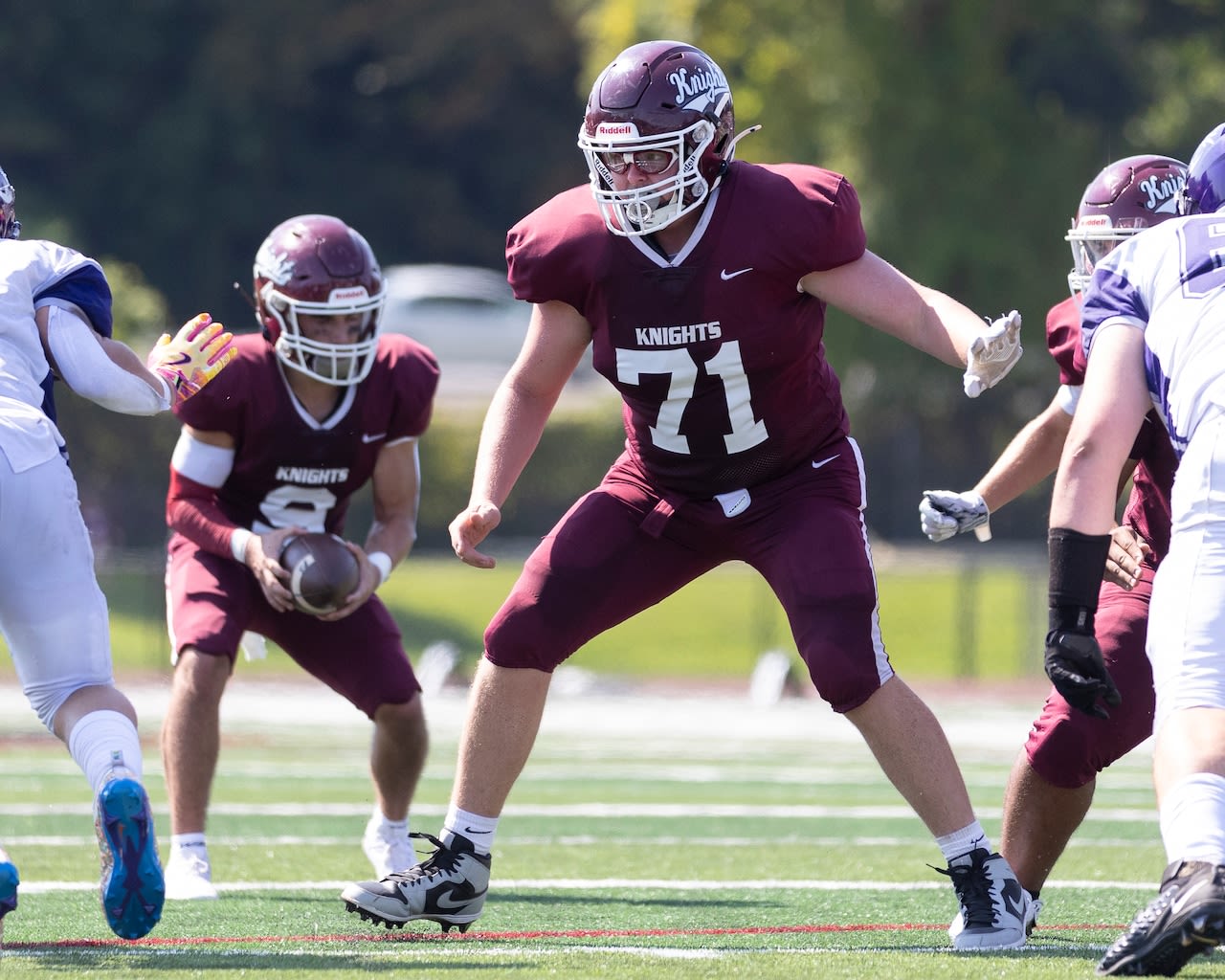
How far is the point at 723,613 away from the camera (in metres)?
16.5

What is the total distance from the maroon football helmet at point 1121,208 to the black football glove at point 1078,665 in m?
1.35

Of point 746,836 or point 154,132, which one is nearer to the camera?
point 746,836

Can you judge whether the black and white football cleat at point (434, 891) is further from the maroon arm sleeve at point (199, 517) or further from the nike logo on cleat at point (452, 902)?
the maroon arm sleeve at point (199, 517)

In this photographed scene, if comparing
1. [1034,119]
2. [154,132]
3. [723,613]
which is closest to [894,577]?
[723,613]

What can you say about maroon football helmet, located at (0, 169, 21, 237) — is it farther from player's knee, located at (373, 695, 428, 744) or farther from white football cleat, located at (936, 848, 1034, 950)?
white football cleat, located at (936, 848, 1034, 950)

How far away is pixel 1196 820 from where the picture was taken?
3.57 meters

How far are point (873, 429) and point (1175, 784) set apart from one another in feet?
53.1

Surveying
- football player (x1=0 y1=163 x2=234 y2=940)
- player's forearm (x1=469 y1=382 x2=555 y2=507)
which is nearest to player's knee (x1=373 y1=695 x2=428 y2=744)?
player's forearm (x1=469 y1=382 x2=555 y2=507)

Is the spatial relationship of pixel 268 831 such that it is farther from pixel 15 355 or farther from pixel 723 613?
pixel 723 613

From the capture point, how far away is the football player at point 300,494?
5.77 metres

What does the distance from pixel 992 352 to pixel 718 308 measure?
2.07ft

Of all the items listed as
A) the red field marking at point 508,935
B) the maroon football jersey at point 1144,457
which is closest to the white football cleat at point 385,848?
the red field marking at point 508,935

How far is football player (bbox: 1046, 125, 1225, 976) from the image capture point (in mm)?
3594

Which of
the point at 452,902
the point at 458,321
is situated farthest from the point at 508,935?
the point at 458,321
